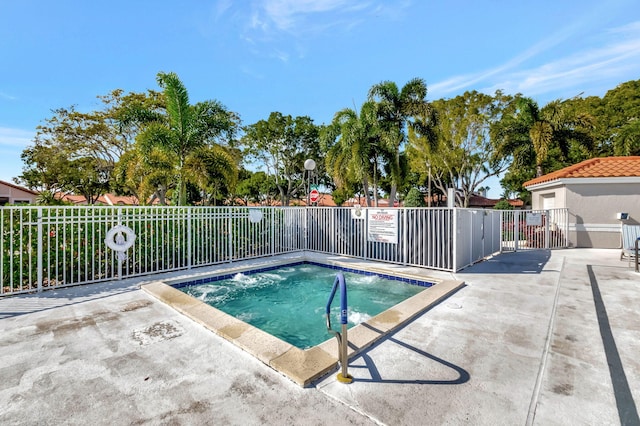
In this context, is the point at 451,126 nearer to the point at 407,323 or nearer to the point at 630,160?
the point at 630,160

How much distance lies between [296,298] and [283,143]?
22.3 metres

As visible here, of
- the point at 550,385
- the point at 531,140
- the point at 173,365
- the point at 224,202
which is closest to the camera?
the point at 550,385

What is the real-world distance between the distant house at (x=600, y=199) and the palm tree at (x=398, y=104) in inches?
285

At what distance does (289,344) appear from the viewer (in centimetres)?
333

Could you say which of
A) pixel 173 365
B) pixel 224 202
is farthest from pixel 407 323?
pixel 224 202

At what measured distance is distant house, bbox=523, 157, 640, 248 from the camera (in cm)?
1162

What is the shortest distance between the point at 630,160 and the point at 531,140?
6605mm

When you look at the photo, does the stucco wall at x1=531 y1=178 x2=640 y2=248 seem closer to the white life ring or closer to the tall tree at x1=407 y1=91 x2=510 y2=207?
the tall tree at x1=407 y1=91 x2=510 y2=207

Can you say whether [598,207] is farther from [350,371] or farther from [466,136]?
[350,371]

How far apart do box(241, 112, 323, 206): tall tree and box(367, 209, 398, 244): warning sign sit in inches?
754

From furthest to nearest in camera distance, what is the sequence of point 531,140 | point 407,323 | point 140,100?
1. point 140,100
2. point 531,140
3. point 407,323

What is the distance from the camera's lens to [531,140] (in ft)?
61.7

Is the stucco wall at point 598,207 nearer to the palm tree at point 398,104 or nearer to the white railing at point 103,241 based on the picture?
the palm tree at point 398,104

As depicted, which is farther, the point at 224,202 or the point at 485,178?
the point at 224,202
